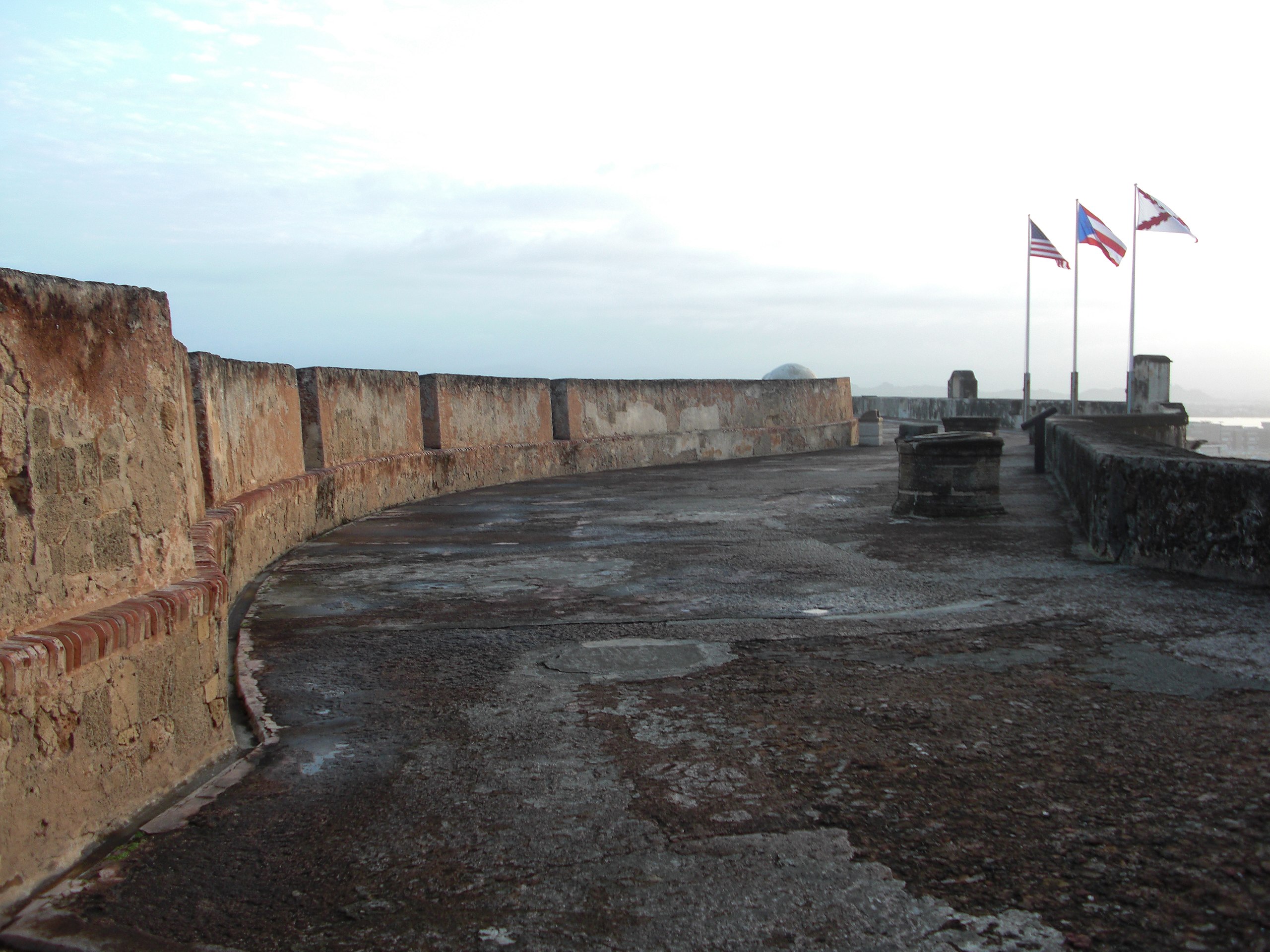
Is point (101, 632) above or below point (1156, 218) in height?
below

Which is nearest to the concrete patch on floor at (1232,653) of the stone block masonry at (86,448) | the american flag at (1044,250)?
the stone block masonry at (86,448)

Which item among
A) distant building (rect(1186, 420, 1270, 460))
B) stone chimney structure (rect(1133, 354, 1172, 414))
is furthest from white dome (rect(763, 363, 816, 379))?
distant building (rect(1186, 420, 1270, 460))

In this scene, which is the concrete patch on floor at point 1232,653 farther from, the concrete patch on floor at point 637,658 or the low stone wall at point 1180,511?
the concrete patch on floor at point 637,658

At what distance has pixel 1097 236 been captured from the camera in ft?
67.9

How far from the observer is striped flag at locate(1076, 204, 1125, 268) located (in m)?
20.7

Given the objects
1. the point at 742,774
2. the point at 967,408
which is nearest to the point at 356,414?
the point at 742,774

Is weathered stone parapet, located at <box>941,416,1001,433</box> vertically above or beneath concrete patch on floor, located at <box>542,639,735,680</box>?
above

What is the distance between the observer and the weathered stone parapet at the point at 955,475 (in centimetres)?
797

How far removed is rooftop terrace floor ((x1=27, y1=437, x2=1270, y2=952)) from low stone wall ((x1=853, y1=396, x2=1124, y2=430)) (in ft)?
60.6

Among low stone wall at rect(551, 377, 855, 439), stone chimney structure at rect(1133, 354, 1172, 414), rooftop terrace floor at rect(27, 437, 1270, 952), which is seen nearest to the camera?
rooftop terrace floor at rect(27, 437, 1270, 952)

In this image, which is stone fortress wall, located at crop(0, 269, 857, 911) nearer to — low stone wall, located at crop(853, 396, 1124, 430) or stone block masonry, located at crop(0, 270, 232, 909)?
stone block masonry, located at crop(0, 270, 232, 909)

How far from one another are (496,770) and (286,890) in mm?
726

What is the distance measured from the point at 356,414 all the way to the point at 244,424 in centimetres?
274

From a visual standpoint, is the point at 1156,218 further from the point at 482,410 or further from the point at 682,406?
the point at 482,410
